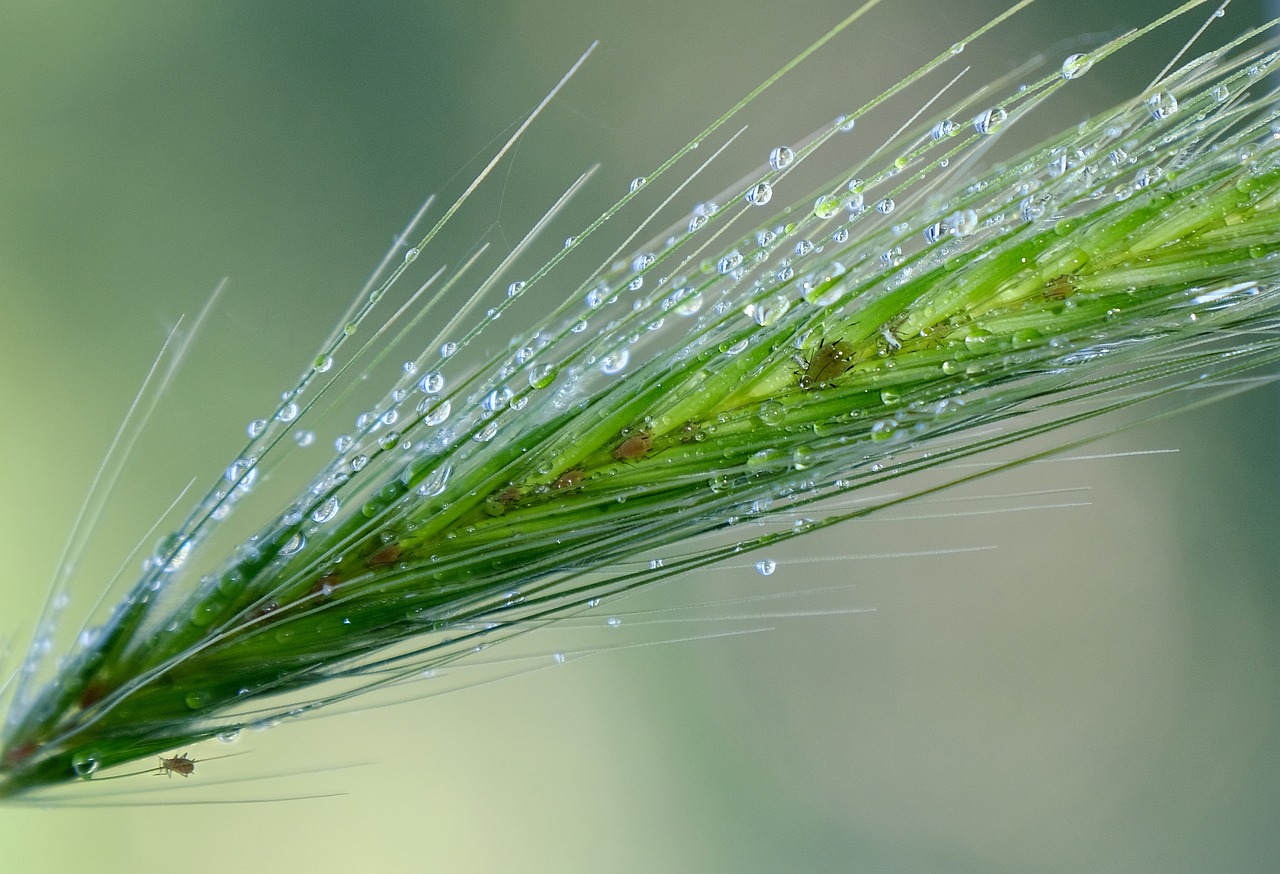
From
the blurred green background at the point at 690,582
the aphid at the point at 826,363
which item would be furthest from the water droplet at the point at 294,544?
the blurred green background at the point at 690,582

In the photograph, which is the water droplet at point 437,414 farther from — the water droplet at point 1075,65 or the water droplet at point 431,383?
the water droplet at point 1075,65

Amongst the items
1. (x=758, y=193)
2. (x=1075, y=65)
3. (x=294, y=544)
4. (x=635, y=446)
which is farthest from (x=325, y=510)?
(x=1075, y=65)

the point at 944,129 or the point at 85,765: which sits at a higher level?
the point at 944,129

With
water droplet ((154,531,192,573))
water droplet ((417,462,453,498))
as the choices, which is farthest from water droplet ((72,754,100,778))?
water droplet ((417,462,453,498))

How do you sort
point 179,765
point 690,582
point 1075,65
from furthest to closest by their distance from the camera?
1. point 690,582
2. point 179,765
3. point 1075,65

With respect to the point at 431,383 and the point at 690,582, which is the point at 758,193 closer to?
the point at 431,383

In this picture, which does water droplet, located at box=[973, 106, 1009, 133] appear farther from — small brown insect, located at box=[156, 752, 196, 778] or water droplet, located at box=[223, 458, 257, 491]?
small brown insect, located at box=[156, 752, 196, 778]

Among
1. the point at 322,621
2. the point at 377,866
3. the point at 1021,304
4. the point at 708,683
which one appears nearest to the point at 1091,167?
the point at 1021,304
